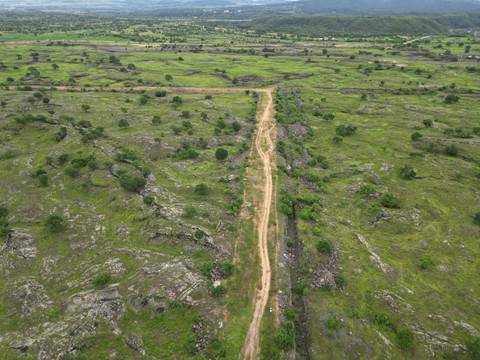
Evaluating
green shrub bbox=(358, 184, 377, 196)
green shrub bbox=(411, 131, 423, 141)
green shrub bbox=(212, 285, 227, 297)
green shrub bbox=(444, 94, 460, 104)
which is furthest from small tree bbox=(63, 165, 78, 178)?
green shrub bbox=(444, 94, 460, 104)

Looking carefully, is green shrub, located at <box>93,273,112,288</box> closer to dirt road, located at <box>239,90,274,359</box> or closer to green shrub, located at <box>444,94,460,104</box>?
dirt road, located at <box>239,90,274,359</box>

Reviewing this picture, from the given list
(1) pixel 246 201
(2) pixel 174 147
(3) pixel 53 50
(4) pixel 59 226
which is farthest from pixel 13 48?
(1) pixel 246 201

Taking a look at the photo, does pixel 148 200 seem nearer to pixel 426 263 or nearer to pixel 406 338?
pixel 406 338

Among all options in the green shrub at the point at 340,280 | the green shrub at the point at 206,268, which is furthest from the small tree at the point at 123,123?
the green shrub at the point at 340,280

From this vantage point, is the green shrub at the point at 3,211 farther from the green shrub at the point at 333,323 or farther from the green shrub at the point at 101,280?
the green shrub at the point at 333,323

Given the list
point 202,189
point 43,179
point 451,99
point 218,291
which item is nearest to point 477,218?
point 218,291
